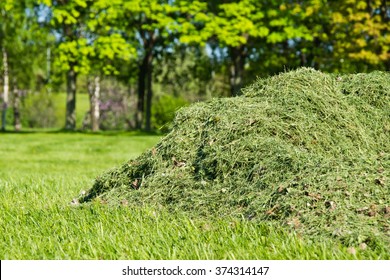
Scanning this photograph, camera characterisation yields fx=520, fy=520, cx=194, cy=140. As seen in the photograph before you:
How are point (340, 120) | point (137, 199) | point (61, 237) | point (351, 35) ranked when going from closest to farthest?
point (61, 237) < point (137, 199) < point (340, 120) < point (351, 35)

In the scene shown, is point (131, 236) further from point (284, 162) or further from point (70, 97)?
point (70, 97)

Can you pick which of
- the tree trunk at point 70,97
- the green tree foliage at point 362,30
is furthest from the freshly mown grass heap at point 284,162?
the tree trunk at point 70,97

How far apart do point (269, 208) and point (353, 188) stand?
30.1 inches

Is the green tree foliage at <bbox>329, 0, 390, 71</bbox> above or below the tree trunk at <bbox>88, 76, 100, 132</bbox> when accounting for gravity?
above

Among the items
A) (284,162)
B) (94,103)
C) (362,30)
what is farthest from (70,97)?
(284,162)

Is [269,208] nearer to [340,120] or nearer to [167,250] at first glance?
[167,250]

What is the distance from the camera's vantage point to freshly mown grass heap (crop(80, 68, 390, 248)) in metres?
4.41

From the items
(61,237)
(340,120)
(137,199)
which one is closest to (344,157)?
(340,120)

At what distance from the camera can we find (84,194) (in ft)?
20.1

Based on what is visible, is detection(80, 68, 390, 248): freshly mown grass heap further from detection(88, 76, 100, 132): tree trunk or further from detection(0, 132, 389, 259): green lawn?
detection(88, 76, 100, 132): tree trunk

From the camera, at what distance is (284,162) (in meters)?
5.03

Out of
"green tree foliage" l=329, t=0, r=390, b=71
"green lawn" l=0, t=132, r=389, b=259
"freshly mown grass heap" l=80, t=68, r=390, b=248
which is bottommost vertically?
"green lawn" l=0, t=132, r=389, b=259

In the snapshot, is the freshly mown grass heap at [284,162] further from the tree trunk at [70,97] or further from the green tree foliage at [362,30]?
the tree trunk at [70,97]

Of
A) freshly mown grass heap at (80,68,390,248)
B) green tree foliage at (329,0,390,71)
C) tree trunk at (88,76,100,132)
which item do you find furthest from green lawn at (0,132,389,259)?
tree trunk at (88,76,100,132)
